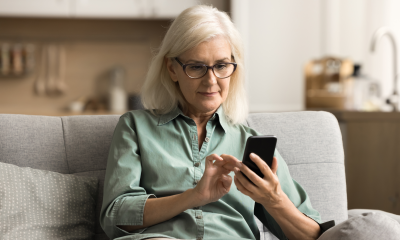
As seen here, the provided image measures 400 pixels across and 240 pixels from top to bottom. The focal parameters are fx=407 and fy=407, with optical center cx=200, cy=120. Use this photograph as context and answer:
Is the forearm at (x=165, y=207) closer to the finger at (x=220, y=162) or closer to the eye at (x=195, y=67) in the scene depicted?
the finger at (x=220, y=162)

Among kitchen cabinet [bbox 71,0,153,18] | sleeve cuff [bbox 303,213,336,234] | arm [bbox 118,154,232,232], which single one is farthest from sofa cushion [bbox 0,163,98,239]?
A: kitchen cabinet [bbox 71,0,153,18]

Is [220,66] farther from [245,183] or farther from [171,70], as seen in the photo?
[245,183]

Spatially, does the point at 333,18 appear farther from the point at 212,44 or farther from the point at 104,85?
the point at 212,44

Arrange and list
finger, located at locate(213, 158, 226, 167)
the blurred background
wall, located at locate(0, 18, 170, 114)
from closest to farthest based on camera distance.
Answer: finger, located at locate(213, 158, 226, 167) < the blurred background < wall, located at locate(0, 18, 170, 114)

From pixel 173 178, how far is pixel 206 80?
1.00 feet

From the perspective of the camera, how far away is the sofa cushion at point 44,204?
1201mm

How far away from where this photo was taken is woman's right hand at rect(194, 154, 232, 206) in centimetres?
105

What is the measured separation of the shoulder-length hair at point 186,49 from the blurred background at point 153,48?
152 centimetres

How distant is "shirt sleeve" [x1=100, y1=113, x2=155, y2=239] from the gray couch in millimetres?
239

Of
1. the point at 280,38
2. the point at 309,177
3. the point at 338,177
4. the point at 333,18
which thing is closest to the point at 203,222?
the point at 309,177

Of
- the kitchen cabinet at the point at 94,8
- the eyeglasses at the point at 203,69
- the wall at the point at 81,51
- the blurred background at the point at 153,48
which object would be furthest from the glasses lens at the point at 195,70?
the wall at the point at 81,51

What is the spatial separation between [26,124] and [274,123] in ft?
2.90

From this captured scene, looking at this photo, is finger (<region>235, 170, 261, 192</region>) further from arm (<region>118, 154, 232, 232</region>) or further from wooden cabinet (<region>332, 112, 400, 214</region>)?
wooden cabinet (<region>332, 112, 400, 214</region>)

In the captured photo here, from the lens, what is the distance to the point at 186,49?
3.97 feet
